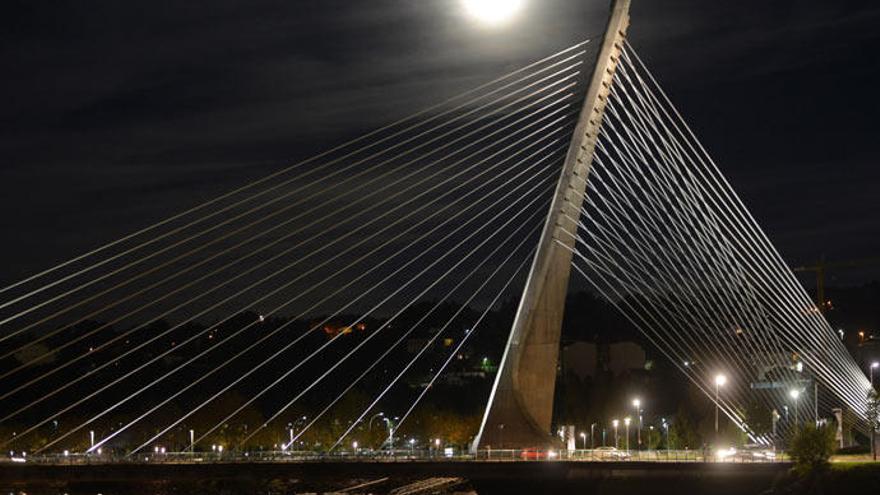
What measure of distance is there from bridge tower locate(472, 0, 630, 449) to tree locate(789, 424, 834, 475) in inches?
355

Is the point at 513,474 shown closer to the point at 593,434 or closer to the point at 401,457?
the point at 401,457

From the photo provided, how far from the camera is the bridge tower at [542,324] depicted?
42.7m

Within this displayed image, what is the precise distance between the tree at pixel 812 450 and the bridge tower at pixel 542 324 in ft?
29.6

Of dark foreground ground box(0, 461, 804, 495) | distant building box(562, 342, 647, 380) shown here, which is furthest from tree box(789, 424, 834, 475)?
distant building box(562, 342, 647, 380)

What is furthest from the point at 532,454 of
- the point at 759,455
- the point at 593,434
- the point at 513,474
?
the point at 593,434

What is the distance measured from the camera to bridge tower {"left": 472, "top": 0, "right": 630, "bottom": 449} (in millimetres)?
42719

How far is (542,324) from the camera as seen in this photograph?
44.3 metres

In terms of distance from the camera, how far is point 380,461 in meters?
44.7

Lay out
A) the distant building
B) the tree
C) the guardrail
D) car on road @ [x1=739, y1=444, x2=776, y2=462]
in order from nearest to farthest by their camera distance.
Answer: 1. the guardrail
2. the tree
3. car on road @ [x1=739, y1=444, x2=776, y2=462]
4. the distant building

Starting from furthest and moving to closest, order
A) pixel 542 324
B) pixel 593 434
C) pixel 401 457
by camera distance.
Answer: pixel 593 434 < pixel 401 457 < pixel 542 324

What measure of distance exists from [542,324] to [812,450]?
1061cm

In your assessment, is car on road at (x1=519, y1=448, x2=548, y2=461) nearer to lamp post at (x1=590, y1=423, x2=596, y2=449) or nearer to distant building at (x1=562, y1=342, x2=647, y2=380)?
lamp post at (x1=590, y1=423, x2=596, y2=449)

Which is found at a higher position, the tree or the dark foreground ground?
the tree

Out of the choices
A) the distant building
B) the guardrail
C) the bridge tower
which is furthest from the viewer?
the distant building
